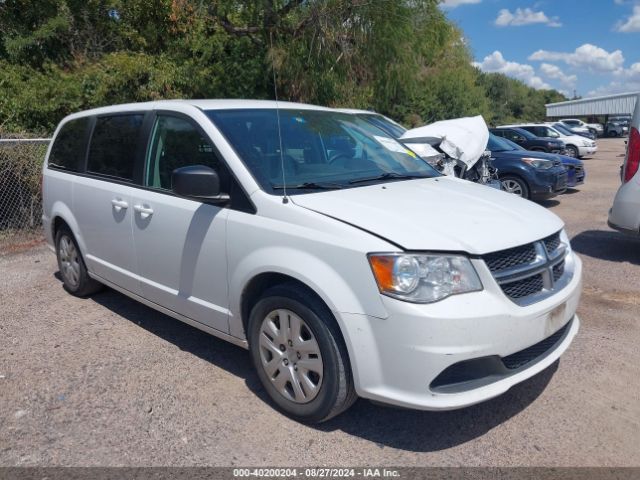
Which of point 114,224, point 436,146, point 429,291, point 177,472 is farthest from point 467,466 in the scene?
point 436,146

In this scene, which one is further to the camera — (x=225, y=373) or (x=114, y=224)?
(x=114, y=224)

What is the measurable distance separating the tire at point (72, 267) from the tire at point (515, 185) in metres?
7.91

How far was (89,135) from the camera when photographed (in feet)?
17.0

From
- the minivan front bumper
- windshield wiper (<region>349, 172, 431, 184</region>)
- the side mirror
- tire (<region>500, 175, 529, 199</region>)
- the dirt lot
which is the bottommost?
the dirt lot

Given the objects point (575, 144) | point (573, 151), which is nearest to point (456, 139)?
point (573, 151)

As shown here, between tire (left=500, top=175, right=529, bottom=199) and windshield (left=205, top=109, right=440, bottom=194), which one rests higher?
windshield (left=205, top=109, right=440, bottom=194)

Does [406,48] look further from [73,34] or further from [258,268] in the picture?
[258,268]

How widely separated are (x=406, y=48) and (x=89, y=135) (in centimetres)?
862

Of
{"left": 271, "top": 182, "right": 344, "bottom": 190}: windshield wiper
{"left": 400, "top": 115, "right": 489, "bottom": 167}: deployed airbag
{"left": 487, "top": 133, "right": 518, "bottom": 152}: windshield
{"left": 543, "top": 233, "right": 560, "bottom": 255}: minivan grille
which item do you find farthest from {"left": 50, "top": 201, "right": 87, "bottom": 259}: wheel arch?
{"left": 487, "top": 133, "right": 518, "bottom": 152}: windshield

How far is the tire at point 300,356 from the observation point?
3.04 metres

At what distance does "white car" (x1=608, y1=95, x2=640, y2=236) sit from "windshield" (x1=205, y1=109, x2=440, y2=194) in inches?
125

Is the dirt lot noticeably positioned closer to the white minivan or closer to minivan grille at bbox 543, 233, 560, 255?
the white minivan

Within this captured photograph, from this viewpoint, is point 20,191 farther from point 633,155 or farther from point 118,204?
point 633,155

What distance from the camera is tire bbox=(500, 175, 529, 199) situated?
35.3 ft
